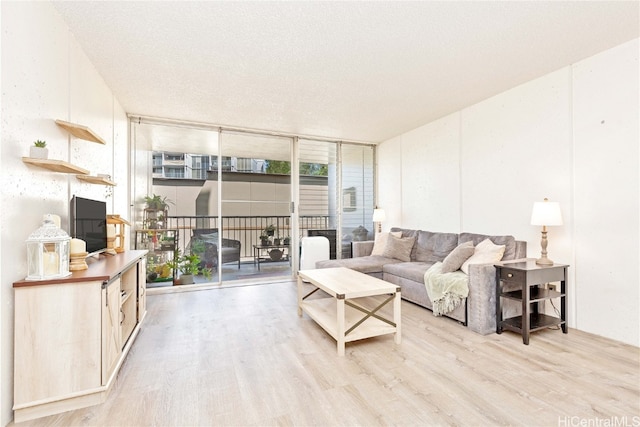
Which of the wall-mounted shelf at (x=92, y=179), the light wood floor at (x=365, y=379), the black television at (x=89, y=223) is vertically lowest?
the light wood floor at (x=365, y=379)

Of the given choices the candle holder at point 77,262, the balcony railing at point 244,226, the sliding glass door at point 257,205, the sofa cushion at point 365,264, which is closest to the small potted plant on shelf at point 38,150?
the candle holder at point 77,262

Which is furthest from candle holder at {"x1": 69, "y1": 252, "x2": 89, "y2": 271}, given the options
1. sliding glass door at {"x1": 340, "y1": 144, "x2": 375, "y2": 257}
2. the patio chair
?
sliding glass door at {"x1": 340, "y1": 144, "x2": 375, "y2": 257}

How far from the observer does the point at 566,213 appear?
2.86m

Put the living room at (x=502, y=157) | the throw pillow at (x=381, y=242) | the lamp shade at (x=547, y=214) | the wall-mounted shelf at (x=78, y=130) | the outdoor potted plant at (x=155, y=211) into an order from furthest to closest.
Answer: the throw pillow at (x=381, y=242), the outdoor potted plant at (x=155, y=211), the lamp shade at (x=547, y=214), the wall-mounted shelf at (x=78, y=130), the living room at (x=502, y=157)

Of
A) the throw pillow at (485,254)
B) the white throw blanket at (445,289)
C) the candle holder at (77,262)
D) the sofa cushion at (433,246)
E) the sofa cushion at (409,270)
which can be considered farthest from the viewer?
the sofa cushion at (433,246)

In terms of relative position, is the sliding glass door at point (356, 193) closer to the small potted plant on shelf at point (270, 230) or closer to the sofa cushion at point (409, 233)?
the sofa cushion at point (409, 233)

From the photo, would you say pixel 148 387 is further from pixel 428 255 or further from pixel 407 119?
pixel 407 119

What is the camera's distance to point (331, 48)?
2484mm

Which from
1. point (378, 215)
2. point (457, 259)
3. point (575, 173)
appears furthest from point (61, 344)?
point (378, 215)

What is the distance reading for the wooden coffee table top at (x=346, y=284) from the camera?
8.09 ft

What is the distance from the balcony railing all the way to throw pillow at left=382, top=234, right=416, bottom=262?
1.41 m

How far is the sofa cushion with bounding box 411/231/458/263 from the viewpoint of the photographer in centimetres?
396

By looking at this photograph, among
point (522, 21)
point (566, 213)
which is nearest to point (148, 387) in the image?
point (522, 21)

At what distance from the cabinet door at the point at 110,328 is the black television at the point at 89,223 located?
543 mm
